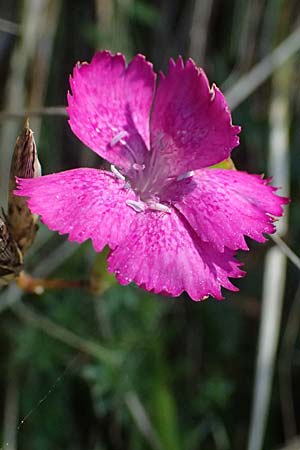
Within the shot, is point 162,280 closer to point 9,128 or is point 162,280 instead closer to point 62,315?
point 62,315

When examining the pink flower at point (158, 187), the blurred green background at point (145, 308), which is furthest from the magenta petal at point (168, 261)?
the blurred green background at point (145, 308)

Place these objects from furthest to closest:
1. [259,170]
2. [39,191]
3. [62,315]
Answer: [259,170], [62,315], [39,191]

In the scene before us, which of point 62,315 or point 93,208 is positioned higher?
point 93,208

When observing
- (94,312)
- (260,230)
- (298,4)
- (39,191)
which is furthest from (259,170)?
(39,191)

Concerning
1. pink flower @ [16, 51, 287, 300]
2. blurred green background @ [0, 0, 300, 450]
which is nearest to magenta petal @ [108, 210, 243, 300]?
pink flower @ [16, 51, 287, 300]

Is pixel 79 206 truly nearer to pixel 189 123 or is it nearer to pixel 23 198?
pixel 23 198

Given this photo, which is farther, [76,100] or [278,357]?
[278,357]

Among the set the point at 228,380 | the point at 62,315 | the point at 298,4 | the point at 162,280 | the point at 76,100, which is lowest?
the point at 228,380
